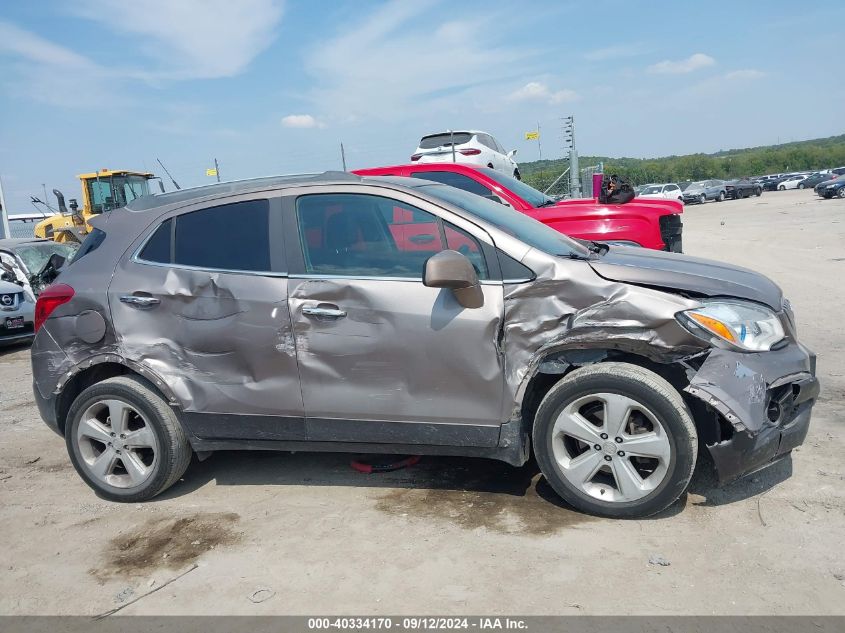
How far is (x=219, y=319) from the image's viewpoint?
159 inches

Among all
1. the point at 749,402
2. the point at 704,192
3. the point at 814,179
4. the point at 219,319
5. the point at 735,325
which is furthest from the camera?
the point at 814,179

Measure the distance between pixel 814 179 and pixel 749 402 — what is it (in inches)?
2263

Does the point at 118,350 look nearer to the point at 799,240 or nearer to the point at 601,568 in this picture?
the point at 601,568

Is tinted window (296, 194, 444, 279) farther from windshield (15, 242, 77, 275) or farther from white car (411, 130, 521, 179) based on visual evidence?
white car (411, 130, 521, 179)

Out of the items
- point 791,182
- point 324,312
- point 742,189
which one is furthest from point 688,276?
point 791,182

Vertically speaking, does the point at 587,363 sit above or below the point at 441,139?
below

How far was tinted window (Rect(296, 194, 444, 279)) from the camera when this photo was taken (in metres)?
3.88

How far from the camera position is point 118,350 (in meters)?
4.19

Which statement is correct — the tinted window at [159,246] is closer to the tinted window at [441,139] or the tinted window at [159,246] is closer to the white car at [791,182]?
the tinted window at [441,139]

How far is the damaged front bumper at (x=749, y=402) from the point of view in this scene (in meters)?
3.37

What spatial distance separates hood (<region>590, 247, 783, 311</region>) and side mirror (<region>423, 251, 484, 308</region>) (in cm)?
A: 69

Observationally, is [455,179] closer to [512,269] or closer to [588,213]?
[588,213]
